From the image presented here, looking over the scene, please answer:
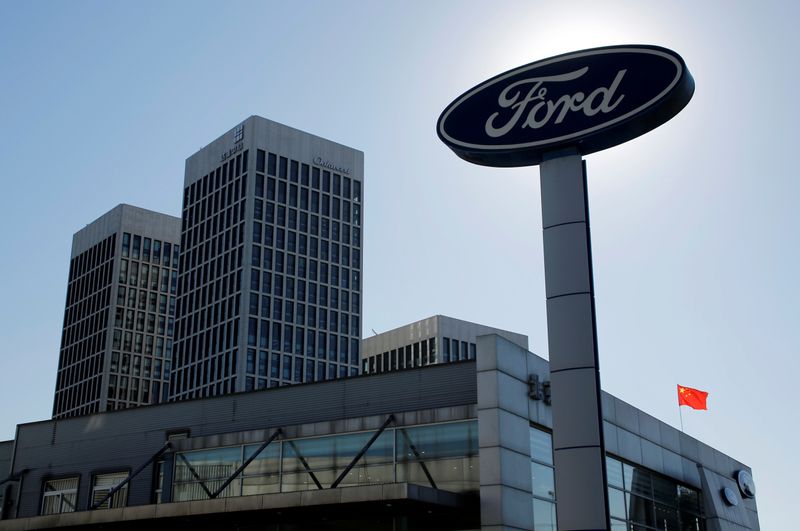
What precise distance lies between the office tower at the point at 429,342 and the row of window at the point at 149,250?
3627 cm

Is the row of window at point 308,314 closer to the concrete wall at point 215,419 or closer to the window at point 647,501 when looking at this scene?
the concrete wall at point 215,419

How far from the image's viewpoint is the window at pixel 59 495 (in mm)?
46062

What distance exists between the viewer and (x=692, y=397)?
5122 cm

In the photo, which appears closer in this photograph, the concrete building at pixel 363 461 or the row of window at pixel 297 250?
the concrete building at pixel 363 461

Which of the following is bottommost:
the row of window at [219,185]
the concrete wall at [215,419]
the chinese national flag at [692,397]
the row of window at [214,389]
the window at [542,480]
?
the window at [542,480]

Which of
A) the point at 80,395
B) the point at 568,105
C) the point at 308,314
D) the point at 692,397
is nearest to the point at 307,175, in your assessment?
the point at 308,314

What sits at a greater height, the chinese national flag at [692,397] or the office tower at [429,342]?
the office tower at [429,342]

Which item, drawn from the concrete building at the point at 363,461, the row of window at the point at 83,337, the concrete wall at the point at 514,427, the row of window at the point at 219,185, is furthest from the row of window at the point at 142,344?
the concrete wall at the point at 514,427

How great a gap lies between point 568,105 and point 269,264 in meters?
113

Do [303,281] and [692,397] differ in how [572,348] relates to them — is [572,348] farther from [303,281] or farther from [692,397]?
[303,281]

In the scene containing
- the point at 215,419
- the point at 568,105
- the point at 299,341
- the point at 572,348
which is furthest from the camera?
the point at 299,341

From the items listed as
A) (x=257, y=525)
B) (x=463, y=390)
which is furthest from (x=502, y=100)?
(x=257, y=525)

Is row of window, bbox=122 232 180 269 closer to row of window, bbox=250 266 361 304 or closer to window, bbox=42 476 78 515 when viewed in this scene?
row of window, bbox=250 266 361 304

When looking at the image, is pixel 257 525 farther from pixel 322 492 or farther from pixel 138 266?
pixel 138 266
